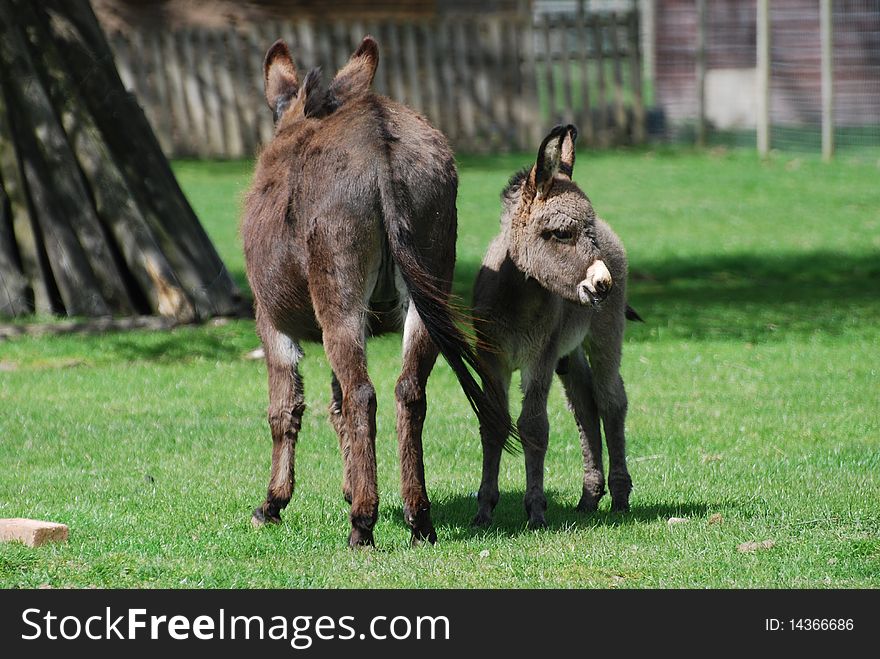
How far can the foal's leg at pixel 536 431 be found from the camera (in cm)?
650

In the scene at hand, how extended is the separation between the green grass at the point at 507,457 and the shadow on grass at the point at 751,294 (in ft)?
0.15

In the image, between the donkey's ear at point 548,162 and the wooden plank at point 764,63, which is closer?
the donkey's ear at point 548,162

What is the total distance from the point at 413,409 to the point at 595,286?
1.06 meters

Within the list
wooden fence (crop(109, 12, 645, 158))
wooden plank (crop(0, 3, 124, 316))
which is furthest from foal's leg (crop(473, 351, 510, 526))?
wooden fence (crop(109, 12, 645, 158))

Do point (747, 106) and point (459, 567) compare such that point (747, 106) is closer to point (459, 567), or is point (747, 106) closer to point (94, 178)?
point (94, 178)

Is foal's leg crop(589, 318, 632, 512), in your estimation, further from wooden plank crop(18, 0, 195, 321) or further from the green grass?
wooden plank crop(18, 0, 195, 321)

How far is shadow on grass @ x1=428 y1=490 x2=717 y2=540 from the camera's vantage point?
21.4ft

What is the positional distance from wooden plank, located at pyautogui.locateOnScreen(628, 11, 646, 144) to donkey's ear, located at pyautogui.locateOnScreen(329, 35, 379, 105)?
19061 mm

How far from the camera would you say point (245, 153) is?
24141mm

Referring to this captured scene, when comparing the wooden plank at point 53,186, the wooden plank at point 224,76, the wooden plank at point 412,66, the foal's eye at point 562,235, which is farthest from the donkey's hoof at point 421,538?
the wooden plank at point 412,66

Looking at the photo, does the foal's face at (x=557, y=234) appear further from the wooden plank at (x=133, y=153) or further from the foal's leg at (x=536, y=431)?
the wooden plank at (x=133, y=153)

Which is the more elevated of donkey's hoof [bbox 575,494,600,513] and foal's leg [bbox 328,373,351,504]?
foal's leg [bbox 328,373,351,504]
